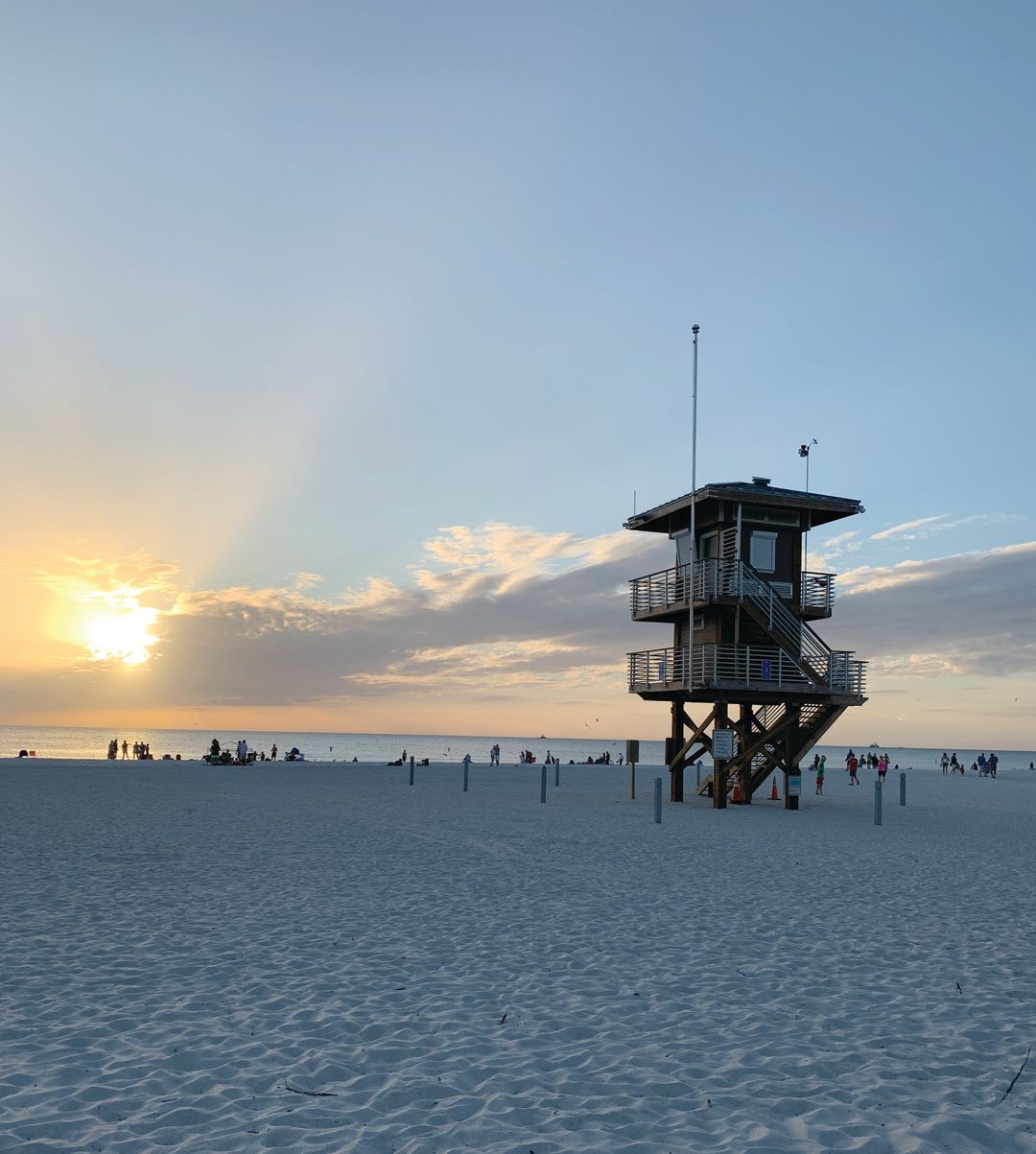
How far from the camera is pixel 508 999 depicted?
9273mm

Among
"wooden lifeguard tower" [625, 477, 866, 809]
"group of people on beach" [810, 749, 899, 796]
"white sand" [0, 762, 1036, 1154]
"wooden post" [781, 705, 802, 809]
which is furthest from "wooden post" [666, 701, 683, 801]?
"white sand" [0, 762, 1036, 1154]

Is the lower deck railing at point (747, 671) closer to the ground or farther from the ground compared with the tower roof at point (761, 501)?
closer to the ground

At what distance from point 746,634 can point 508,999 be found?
88.3 feet

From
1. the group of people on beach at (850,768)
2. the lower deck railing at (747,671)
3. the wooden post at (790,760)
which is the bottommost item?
the group of people on beach at (850,768)

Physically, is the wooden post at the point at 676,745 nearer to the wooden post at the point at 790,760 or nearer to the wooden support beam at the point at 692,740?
the wooden support beam at the point at 692,740

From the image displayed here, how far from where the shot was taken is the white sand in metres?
6.41

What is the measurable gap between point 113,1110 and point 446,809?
24.9m

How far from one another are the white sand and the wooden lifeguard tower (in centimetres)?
1273

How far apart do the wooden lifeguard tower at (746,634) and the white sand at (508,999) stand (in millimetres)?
12734

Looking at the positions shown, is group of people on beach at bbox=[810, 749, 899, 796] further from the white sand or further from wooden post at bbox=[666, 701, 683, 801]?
the white sand

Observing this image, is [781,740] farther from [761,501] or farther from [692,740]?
[761,501]

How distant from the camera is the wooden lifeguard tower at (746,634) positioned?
33.2 metres

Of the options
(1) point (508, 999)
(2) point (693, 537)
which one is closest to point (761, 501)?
(2) point (693, 537)

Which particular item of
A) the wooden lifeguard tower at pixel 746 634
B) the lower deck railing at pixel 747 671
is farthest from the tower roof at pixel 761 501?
the lower deck railing at pixel 747 671
